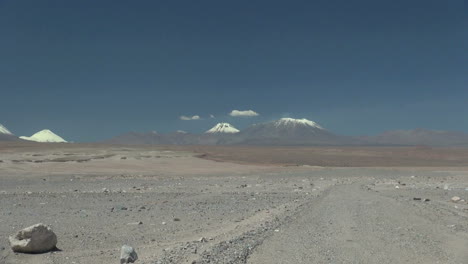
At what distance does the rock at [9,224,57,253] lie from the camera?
10.3 meters

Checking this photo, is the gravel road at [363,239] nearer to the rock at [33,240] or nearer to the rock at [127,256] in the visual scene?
the rock at [127,256]

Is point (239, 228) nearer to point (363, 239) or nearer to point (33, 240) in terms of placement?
point (363, 239)

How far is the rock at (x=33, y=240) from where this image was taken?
10.3 meters

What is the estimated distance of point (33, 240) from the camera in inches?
409

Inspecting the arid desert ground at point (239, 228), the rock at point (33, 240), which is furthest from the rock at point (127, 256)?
the rock at point (33, 240)

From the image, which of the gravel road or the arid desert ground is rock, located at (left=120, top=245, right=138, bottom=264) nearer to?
the arid desert ground

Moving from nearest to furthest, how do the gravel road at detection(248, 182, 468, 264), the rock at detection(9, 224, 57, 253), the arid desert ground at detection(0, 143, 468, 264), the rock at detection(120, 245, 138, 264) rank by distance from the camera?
the rock at detection(120, 245, 138, 264) → the gravel road at detection(248, 182, 468, 264) → the arid desert ground at detection(0, 143, 468, 264) → the rock at detection(9, 224, 57, 253)

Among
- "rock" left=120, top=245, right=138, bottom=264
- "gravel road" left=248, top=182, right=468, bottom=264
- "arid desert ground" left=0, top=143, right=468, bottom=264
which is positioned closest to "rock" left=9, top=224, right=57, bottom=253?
"arid desert ground" left=0, top=143, right=468, bottom=264

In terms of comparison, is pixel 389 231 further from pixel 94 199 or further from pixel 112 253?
pixel 94 199

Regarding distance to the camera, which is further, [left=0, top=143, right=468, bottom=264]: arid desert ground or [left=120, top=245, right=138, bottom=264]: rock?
[left=0, top=143, right=468, bottom=264]: arid desert ground

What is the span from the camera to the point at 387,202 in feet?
60.8

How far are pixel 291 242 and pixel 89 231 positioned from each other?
5061 mm

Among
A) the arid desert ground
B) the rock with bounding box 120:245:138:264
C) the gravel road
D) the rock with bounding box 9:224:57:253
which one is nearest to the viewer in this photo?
the rock with bounding box 120:245:138:264

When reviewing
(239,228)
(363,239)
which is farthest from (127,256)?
(363,239)
